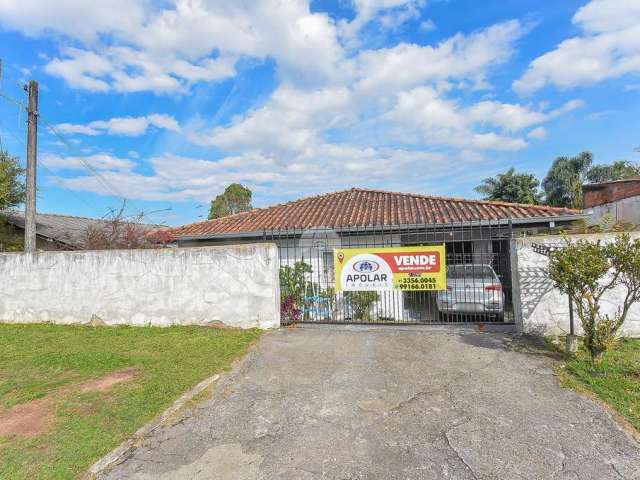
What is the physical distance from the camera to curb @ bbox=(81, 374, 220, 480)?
9.35ft

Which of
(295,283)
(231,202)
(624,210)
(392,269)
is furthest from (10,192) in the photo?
(624,210)

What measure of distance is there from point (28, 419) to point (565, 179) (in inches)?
1329

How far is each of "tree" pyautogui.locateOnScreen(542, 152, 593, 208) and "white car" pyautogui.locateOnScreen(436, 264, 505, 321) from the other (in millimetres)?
25112

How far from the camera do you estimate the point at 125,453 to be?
10.0 feet

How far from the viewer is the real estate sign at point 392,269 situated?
23.7 ft

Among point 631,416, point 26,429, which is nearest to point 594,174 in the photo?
point 631,416

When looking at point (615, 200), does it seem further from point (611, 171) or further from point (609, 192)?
point (611, 171)

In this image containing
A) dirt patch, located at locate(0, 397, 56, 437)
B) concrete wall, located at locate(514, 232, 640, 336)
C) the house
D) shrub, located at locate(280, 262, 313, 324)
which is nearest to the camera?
dirt patch, located at locate(0, 397, 56, 437)

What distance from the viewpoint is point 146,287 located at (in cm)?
785

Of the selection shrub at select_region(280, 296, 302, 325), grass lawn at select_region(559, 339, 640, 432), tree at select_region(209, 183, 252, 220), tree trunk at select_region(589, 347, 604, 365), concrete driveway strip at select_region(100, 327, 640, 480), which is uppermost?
tree at select_region(209, 183, 252, 220)

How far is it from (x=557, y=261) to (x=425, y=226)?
510 centimetres

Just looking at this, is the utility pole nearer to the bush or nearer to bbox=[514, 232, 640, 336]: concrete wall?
the bush

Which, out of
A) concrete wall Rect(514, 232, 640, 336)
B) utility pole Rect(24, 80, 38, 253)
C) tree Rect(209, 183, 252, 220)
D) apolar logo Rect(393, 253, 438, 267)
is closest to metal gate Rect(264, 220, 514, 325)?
apolar logo Rect(393, 253, 438, 267)

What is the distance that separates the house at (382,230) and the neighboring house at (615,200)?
800cm
